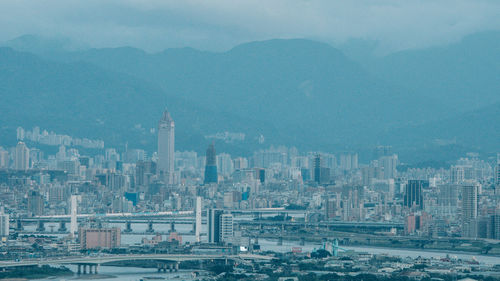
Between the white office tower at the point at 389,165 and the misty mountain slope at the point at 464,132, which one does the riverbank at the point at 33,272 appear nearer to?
the white office tower at the point at 389,165

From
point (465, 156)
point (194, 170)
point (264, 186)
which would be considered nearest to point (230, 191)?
point (264, 186)

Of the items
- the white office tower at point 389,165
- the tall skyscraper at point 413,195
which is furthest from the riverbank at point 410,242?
the white office tower at point 389,165

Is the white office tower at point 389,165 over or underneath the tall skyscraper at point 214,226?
over

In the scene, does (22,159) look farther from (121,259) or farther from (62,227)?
(121,259)

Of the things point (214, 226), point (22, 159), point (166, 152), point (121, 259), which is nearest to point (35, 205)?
point (214, 226)

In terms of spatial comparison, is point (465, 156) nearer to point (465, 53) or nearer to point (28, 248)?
point (465, 53)

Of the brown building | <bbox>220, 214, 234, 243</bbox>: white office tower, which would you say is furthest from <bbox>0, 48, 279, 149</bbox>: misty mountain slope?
the brown building
